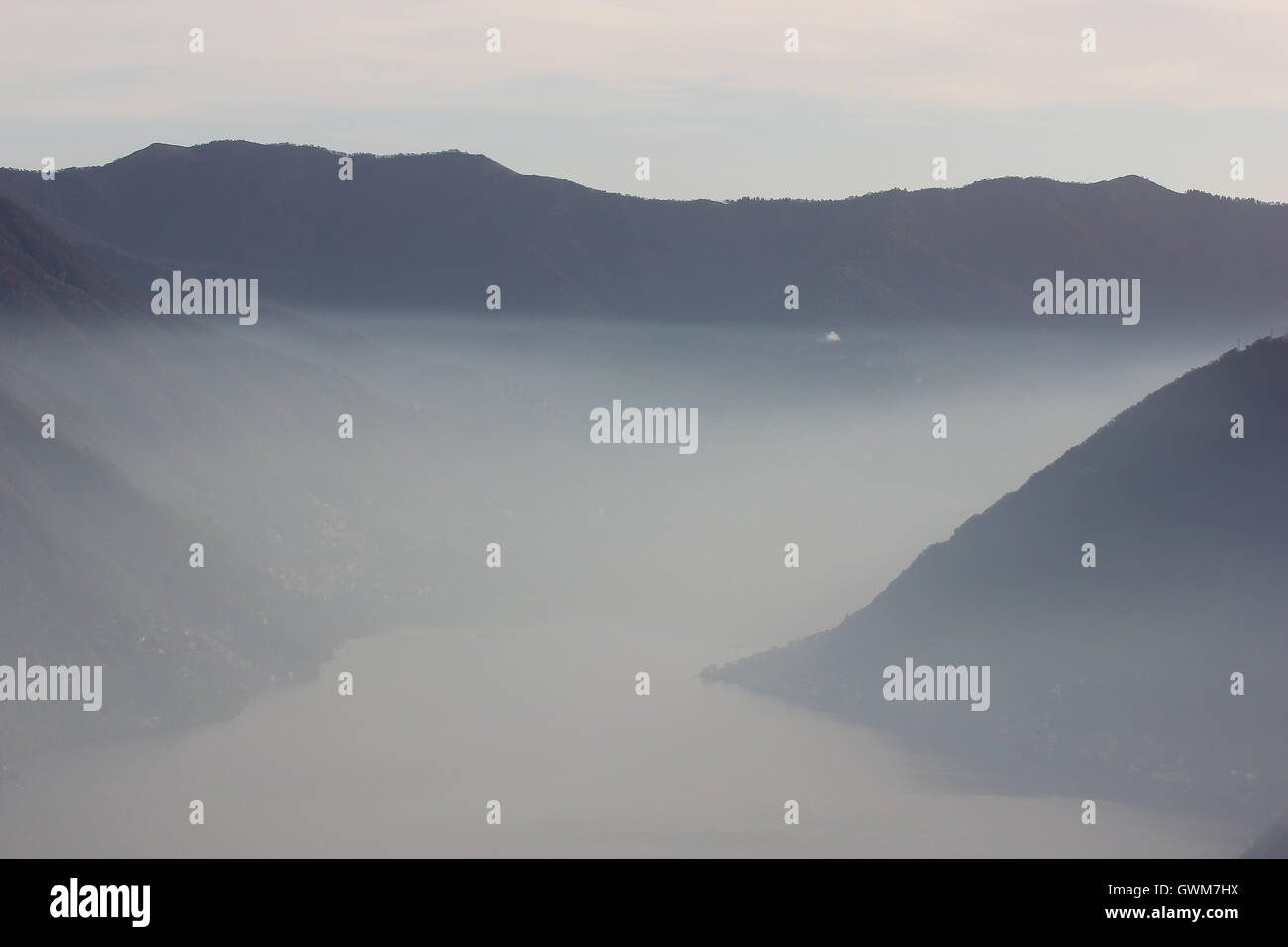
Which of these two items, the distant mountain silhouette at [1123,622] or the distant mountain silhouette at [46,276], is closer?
the distant mountain silhouette at [1123,622]

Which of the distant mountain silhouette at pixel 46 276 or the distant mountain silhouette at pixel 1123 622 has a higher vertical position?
the distant mountain silhouette at pixel 46 276

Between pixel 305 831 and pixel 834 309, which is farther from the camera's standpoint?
pixel 834 309

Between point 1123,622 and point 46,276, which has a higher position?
point 46,276

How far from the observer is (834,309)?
186000 millimetres

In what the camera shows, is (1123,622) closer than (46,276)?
Yes

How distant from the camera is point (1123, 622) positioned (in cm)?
5388

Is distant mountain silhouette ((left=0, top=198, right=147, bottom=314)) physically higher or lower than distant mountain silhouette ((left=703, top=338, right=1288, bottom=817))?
higher

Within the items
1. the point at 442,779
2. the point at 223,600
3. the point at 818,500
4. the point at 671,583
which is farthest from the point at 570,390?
the point at 442,779

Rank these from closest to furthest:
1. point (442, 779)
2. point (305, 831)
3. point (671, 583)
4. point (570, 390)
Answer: point (305, 831) → point (442, 779) → point (671, 583) → point (570, 390)

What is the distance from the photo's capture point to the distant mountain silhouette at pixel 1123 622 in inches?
1912

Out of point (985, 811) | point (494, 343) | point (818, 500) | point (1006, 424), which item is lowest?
point (985, 811)

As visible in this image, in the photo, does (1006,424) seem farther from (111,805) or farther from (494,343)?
(111,805)

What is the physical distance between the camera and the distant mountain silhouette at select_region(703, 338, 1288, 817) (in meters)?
48.6

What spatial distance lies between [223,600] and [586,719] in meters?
16.3
